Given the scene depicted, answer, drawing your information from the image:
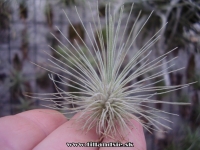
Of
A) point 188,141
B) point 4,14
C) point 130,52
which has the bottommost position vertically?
point 188,141

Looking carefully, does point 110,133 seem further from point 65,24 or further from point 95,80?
point 65,24

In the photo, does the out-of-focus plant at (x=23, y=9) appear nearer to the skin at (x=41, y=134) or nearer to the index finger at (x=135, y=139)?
the skin at (x=41, y=134)

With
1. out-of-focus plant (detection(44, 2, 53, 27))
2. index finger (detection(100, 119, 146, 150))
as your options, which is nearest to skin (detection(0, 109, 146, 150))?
index finger (detection(100, 119, 146, 150))

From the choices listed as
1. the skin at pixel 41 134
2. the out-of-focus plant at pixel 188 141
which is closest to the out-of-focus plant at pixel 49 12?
the skin at pixel 41 134

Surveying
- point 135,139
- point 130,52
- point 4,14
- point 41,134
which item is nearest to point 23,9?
point 4,14

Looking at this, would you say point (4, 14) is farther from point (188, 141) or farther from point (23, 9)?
point (188, 141)

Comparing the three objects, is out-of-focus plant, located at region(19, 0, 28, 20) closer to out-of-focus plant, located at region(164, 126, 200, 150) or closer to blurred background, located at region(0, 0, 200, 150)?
blurred background, located at region(0, 0, 200, 150)
